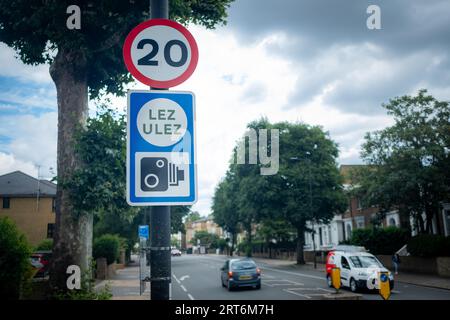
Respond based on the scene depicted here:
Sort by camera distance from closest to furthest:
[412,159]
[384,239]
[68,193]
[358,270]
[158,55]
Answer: [158,55]
[68,193]
[358,270]
[412,159]
[384,239]

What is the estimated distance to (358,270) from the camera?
19.7m

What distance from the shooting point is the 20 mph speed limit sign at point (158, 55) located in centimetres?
294

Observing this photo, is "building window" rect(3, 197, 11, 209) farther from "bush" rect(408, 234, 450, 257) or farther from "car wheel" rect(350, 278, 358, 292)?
"bush" rect(408, 234, 450, 257)

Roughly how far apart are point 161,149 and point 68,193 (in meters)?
7.32

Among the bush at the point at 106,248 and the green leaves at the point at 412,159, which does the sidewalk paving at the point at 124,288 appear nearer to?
the bush at the point at 106,248

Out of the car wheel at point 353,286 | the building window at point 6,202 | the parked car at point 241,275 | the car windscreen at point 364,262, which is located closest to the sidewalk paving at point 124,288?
the parked car at point 241,275

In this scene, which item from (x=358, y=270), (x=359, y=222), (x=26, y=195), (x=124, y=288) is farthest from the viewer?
(x=26, y=195)

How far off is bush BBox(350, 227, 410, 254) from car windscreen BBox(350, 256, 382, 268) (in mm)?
15711

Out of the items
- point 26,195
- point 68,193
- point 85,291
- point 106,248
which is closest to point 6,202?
point 26,195

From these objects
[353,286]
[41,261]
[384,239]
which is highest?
[384,239]

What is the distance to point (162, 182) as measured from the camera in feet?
8.96

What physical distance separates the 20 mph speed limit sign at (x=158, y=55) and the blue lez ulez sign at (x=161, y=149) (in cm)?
15

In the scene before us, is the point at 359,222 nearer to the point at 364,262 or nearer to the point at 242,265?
the point at 364,262

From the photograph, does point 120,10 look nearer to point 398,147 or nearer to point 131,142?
point 131,142
